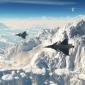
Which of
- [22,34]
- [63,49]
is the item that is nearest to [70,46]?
[63,49]

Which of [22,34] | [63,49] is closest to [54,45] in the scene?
[63,49]

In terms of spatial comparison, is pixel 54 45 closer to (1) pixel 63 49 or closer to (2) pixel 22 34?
(1) pixel 63 49

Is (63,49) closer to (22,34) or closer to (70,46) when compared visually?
(70,46)

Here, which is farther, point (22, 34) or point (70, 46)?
point (22, 34)

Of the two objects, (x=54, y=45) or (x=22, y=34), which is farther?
(x=22, y=34)

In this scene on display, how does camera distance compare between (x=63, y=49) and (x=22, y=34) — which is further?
(x=22, y=34)
